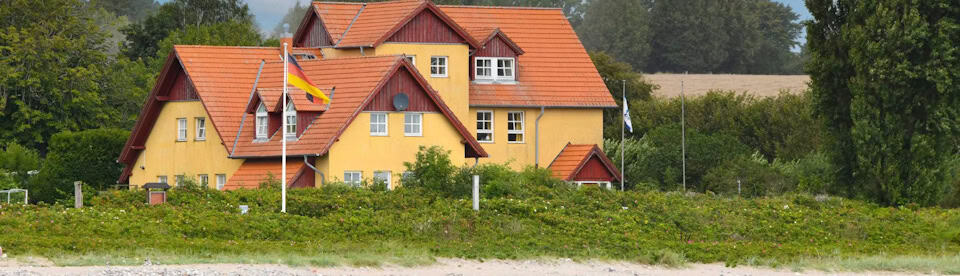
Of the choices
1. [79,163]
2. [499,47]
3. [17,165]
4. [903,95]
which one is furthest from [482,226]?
[17,165]

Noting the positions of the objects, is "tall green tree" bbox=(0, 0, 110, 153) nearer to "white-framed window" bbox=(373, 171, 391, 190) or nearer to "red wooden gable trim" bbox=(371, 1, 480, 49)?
"red wooden gable trim" bbox=(371, 1, 480, 49)

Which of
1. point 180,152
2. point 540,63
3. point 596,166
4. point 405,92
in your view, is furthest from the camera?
point 540,63

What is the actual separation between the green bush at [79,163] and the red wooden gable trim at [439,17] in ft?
34.4

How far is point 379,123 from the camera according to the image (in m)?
Answer: 48.9

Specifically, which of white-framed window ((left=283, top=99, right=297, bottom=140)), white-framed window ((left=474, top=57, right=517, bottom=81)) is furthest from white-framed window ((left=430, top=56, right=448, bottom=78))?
white-framed window ((left=283, top=99, right=297, bottom=140))

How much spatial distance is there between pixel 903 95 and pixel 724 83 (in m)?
71.6

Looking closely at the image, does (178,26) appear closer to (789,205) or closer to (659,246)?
(789,205)

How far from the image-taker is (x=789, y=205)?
139 ft

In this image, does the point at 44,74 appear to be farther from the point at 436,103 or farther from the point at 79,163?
the point at 436,103

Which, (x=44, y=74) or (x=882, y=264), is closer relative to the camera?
(x=882, y=264)

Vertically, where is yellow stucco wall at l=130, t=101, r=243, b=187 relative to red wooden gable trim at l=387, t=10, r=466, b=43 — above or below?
below

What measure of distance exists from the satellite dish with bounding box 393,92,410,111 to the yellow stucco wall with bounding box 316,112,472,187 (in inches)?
9.9

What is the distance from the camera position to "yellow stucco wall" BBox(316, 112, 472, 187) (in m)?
47.8

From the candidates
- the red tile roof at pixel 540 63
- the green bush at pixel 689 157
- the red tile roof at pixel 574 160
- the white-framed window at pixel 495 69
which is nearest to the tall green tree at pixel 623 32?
the green bush at pixel 689 157
